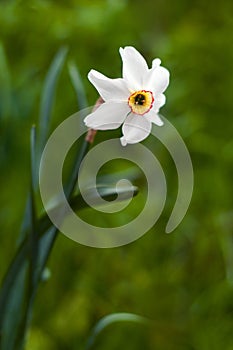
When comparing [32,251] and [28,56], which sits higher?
[32,251]

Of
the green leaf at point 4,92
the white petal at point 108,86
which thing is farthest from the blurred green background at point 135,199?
the white petal at point 108,86

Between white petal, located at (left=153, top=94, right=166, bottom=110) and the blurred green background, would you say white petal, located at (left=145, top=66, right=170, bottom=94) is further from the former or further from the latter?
the blurred green background

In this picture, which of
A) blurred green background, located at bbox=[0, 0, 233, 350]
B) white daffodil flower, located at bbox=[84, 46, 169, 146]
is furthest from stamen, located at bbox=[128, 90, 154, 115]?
blurred green background, located at bbox=[0, 0, 233, 350]

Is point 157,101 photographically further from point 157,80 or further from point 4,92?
point 4,92

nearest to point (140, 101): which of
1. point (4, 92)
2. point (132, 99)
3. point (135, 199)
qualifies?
point (132, 99)

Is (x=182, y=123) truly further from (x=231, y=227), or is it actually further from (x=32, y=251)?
(x=32, y=251)

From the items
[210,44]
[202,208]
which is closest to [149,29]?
[210,44]
